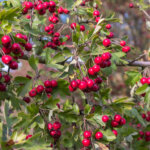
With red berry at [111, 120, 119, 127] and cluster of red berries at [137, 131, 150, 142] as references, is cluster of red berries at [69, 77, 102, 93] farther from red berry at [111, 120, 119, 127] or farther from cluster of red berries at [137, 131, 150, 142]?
cluster of red berries at [137, 131, 150, 142]

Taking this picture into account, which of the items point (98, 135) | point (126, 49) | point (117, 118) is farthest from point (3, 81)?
point (126, 49)

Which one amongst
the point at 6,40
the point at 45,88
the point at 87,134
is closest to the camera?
the point at 6,40

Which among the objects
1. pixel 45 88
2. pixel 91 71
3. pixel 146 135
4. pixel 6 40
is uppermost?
pixel 6 40

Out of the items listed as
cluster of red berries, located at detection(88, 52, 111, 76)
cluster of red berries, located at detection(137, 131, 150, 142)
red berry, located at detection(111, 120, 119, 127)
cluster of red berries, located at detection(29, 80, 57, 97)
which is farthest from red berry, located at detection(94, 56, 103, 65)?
cluster of red berries, located at detection(137, 131, 150, 142)

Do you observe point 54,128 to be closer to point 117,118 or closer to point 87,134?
point 87,134

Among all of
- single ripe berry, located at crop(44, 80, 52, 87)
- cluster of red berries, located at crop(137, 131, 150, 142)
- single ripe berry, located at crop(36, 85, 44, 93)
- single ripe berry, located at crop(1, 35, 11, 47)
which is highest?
single ripe berry, located at crop(1, 35, 11, 47)

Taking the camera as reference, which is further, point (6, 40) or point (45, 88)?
point (45, 88)

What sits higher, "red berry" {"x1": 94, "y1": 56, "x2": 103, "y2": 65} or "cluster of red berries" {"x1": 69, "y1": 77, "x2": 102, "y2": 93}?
"red berry" {"x1": 94, "y1": 56, "x2": 103, "y2": 65}

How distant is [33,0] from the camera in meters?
2.12

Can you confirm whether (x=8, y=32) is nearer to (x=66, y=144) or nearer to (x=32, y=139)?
(x=32, y=139)

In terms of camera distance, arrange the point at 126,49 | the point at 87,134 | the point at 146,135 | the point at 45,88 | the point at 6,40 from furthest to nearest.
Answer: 1. the point at 146,135
2. the point at 126,49
3. the point at 45,88
4. the point at 87,134
5. the point at 6,40

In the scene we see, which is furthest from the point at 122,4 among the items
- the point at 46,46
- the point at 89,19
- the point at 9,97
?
the point at 9,97

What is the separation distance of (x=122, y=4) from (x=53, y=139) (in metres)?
8.48

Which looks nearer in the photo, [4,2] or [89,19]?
[4,2]
